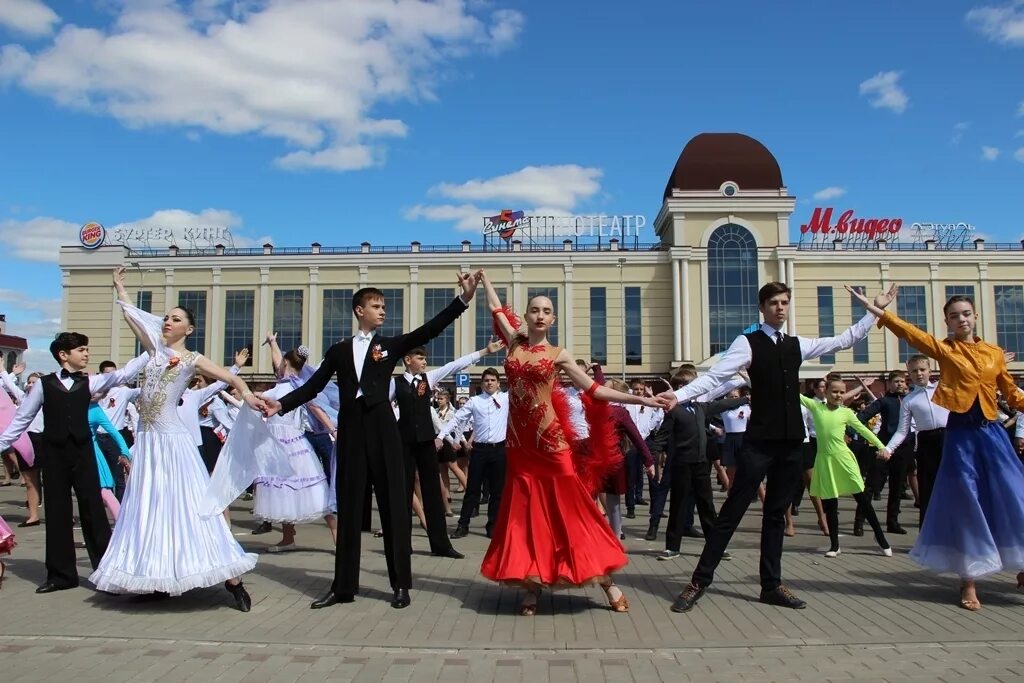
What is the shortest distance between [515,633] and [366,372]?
2.27 metres

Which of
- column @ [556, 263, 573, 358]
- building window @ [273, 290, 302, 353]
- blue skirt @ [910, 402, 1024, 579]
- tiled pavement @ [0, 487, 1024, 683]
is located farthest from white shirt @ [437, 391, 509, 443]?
building window @ [273, 290, 302, 353]

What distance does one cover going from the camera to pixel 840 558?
8.87 meters

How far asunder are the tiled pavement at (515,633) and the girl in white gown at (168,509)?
28cm

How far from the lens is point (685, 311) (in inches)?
2240

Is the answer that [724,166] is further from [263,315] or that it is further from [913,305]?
[263,315]

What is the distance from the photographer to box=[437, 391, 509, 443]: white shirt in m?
10.9

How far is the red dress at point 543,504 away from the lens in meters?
6.02

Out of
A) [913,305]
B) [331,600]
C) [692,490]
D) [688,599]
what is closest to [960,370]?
[688,599]

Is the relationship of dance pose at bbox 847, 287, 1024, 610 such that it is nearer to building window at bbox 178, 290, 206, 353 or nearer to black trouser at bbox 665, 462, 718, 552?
black trouser at bbox 665, 462, 718, 552

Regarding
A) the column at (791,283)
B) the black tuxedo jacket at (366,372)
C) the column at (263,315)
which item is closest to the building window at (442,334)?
the column at (263,315)

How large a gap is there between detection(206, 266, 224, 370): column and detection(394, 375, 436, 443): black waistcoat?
175ft

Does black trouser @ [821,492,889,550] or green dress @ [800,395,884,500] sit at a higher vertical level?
green dress @ [800,395,884,500]

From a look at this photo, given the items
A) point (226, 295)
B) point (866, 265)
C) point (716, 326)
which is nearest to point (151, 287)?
point (226, 295)

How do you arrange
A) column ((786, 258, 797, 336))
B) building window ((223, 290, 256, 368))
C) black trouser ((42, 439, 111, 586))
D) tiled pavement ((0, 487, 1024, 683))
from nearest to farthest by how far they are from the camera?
tiled pavement ((0, 487, 1024, 683))
black trouser ((42, 439, 111, 586))
column ((786, 258, 797, 336))
building window ((223, 290, 256, 368))
